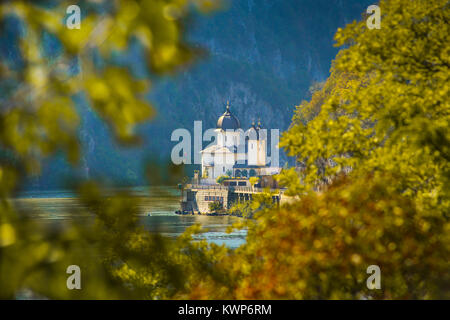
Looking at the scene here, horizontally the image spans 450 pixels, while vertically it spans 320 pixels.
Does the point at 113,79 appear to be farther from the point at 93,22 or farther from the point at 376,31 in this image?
the point at 376,31

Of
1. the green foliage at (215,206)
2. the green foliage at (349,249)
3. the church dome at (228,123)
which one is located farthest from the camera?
the church dome at (228,123)

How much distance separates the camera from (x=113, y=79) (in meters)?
2.01

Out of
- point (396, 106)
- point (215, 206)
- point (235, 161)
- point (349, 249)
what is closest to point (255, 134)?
point (235, 161)

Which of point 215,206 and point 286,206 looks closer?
point 286,206

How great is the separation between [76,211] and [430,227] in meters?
3.89

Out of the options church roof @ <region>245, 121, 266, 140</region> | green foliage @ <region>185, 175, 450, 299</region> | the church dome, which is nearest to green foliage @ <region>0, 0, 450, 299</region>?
green foliage @ <region>185, 175, 450, 299</region>

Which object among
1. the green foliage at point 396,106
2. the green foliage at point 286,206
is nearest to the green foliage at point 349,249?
the green foliage at point 286,206

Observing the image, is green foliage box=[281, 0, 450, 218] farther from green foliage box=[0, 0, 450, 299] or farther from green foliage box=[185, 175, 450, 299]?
green foliage box=[185, 175, 450, 299]

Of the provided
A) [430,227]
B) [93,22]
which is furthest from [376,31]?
[93,22]

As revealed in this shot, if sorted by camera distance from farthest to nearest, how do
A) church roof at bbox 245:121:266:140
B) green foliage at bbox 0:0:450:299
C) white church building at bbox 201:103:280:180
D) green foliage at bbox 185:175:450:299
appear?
1. church roof at bbox 245:121:266:140
2. white church building at bbox 201:103:280:180
3. green foliage at bbox 185:175:450:299
4. green foliage at bbox 0:0:450:299

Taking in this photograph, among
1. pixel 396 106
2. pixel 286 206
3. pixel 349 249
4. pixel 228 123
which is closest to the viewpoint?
pixel 349 249

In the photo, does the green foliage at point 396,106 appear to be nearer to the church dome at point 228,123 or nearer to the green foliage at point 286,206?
the green foliage at point 286,206

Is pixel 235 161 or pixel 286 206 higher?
pixel 235 161

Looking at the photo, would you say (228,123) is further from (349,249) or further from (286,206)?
(349,249)
